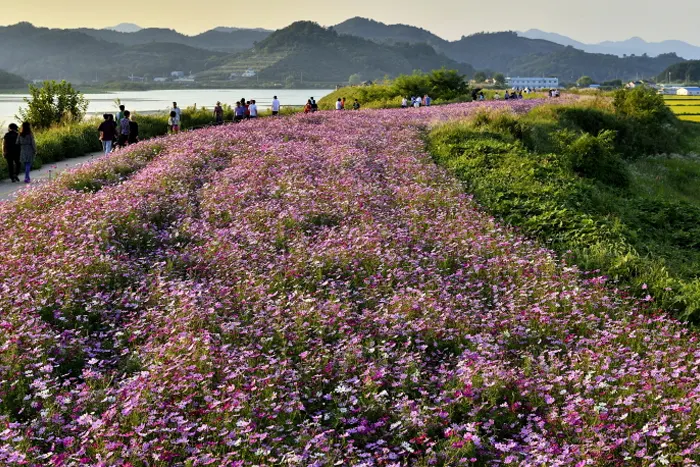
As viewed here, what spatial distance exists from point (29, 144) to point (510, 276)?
18.6 metres

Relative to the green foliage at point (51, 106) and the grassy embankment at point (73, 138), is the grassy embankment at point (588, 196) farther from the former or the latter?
the green foliage at point (51, 106)

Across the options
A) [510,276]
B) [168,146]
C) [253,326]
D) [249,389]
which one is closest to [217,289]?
[253,326]

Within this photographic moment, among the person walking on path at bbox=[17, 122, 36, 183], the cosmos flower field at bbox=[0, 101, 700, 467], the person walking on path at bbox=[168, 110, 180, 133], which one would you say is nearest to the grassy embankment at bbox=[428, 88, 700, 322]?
the cosmos flower field at bbox=[0, 101, 700, 467]

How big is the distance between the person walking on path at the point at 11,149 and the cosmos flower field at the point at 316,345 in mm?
9062

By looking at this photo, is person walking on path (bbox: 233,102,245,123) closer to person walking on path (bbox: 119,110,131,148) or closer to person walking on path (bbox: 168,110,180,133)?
person walking on path (bbox: 168,110,180,133)

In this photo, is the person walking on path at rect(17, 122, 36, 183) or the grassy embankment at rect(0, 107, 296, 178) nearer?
the person walking on path at rect(17, 122, 36, 183)

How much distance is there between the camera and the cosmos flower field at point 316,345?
525 centimetres

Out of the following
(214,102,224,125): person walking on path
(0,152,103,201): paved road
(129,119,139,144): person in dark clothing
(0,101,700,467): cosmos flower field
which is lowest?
(0,101,700,467): cosmos flower field

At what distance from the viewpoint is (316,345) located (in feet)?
23.1

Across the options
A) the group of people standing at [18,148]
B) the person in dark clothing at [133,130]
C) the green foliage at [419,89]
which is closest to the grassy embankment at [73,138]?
the group of people standing at [18,148]

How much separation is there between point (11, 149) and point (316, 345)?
61.7 ft

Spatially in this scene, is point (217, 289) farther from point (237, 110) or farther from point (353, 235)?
point (237, 110)

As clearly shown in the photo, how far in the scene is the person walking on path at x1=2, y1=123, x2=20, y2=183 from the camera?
20.6 metres

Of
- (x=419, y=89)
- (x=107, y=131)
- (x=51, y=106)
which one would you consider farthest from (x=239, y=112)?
(x=419, y=89)
